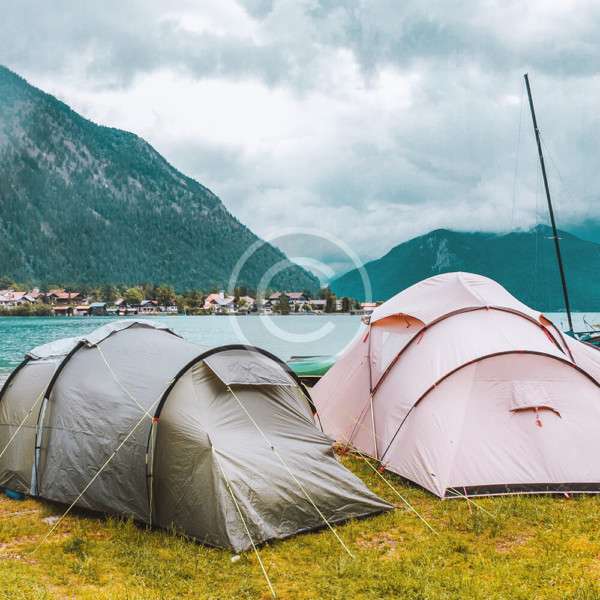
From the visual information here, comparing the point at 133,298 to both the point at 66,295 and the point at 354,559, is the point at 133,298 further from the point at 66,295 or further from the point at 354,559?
the point at 354,559

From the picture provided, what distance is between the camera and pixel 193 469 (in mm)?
7254

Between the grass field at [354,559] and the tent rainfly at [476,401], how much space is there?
22.6 inches

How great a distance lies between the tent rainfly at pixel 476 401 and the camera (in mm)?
8688

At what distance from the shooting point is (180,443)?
7.46 m

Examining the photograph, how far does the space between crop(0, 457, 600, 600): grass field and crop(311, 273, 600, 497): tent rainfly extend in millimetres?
574

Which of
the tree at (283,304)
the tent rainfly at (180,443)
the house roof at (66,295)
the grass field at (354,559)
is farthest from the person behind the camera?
the house roof at (66,295)

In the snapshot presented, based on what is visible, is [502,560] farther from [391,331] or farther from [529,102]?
[529,102]

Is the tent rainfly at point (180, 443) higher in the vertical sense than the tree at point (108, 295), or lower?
higher

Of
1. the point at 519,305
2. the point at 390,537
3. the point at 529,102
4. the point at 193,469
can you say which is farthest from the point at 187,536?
the point at 529,102

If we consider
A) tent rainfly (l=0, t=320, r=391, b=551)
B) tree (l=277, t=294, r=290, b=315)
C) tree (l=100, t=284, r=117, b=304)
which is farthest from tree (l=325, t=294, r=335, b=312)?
tent rainfly (l=0, t=320, r=391, b=551)

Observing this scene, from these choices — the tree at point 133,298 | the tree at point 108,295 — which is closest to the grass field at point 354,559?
the tree at point 133,298

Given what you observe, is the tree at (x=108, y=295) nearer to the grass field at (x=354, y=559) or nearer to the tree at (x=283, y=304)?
the tree at (x=283, y=304)

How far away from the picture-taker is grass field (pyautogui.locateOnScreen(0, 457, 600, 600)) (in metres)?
5.86

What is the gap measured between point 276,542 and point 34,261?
207 meters
